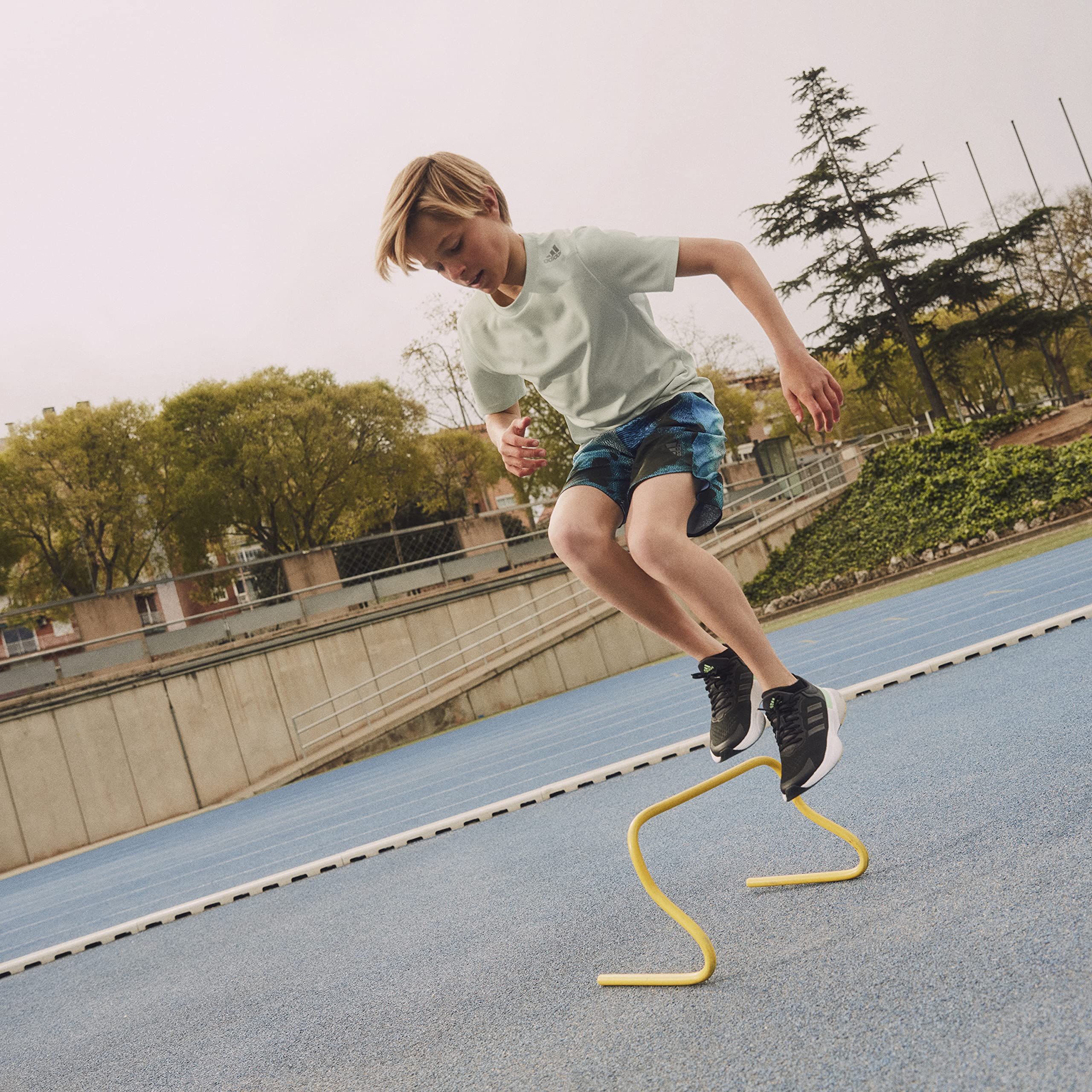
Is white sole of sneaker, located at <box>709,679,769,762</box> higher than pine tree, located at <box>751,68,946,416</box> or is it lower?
lower

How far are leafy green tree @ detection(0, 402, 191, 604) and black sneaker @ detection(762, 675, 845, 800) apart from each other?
22.1m

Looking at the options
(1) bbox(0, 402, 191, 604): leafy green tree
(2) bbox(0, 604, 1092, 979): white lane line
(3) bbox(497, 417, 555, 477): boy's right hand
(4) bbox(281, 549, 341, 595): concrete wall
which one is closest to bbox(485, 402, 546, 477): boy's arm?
(3) bbox(497, 417, 555, 477): boy's right hand

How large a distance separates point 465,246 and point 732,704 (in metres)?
Answer: 1.56

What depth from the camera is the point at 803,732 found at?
2.47 m

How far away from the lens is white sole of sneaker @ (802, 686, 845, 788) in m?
2.39

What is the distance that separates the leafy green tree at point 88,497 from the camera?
68.6 ft

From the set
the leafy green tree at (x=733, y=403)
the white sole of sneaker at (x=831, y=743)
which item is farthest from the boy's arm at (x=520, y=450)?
the leafy green tree at (x=733, y=403)

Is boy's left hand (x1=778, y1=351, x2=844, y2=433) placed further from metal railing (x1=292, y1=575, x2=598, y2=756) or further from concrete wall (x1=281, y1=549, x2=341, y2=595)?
concrete wall (x1=281, y1=549, x2=341, y2=595)

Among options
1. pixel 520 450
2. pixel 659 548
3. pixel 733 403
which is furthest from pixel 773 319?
pixel 733 403

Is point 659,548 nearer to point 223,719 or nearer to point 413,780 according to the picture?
point 413,780

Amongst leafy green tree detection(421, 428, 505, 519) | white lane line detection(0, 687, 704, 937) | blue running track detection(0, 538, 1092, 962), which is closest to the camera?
blue running track detection(0, 538, 1092, 962)

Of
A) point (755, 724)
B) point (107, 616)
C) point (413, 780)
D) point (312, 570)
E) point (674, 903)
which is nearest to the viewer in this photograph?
point (674, 903)

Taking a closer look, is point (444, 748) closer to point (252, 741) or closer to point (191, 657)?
point (252, 741)

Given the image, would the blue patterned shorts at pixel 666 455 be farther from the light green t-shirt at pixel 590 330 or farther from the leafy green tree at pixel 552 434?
the leafy green tree at pixel 552 434
